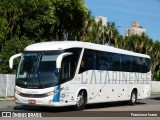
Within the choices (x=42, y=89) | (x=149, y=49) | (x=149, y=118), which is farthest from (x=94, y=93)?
(x=149, y=49)

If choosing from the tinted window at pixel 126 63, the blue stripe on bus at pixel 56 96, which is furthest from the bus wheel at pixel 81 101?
the tinted window at pixel 126 63

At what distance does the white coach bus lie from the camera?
60.6 feet

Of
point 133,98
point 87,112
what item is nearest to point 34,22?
point 133,98

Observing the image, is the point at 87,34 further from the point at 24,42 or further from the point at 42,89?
the point at 42,89

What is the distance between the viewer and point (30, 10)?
38.2 metres

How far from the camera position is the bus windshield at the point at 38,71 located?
1853cm

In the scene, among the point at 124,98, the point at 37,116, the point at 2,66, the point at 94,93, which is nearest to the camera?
the point at 37,116

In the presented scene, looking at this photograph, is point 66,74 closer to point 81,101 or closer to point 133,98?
point 81,101

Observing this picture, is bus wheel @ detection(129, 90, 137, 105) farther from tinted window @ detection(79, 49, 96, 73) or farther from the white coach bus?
tinted window @ detection(79, 49, 96, 73)

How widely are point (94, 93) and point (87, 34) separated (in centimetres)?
3056

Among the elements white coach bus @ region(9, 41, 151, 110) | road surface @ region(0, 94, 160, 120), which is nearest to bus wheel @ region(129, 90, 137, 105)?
white coach bus @ region(9, 41, 151, 110)

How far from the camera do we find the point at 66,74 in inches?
754

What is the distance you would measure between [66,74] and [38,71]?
1.23 m

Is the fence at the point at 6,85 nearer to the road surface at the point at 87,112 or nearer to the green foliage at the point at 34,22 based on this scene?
the green foliage at the point at 34,22
